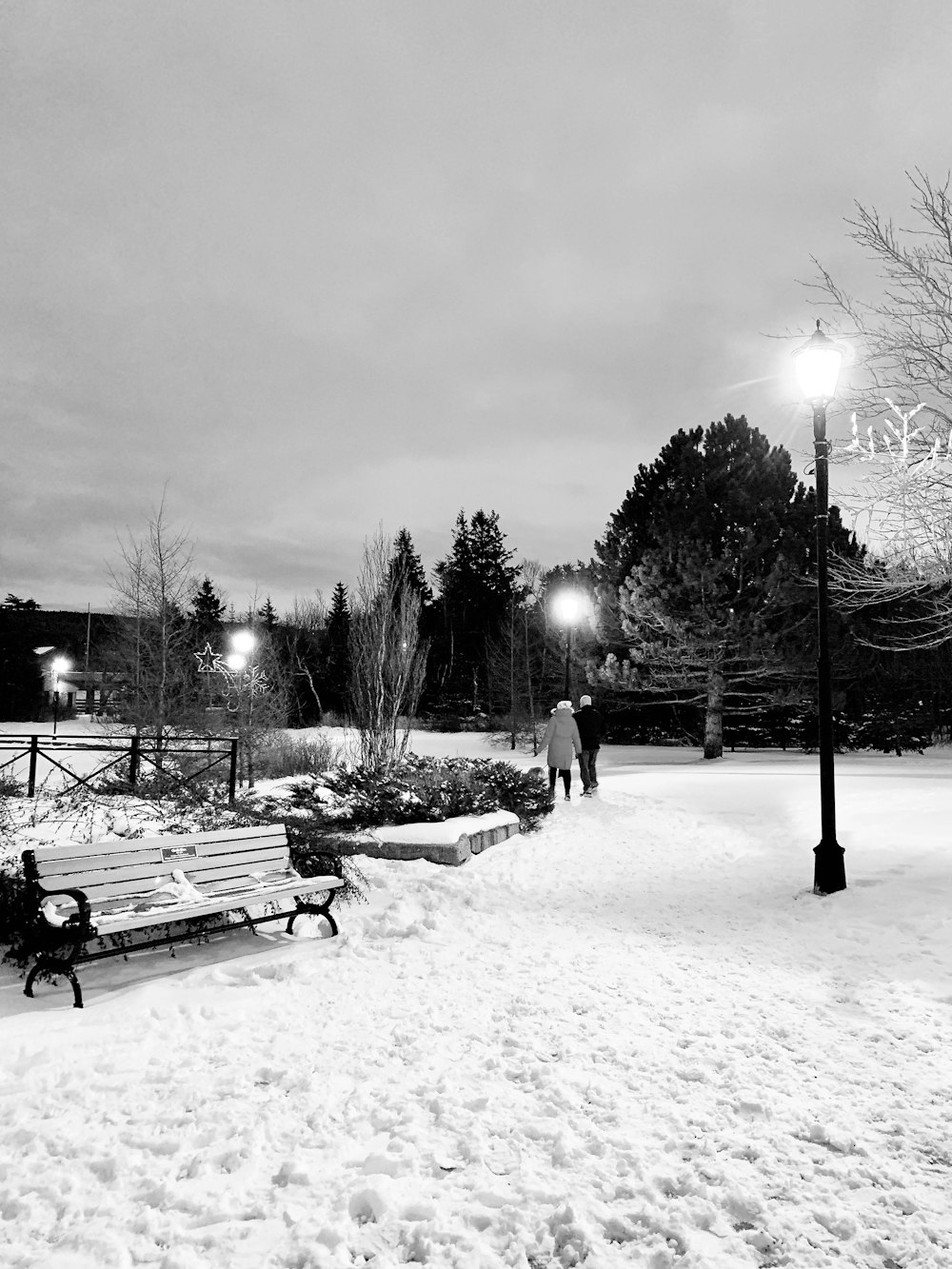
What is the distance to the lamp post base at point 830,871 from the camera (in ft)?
23.6

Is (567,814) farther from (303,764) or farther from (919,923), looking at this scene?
(303,764)

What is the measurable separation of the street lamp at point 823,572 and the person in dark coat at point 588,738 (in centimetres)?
799

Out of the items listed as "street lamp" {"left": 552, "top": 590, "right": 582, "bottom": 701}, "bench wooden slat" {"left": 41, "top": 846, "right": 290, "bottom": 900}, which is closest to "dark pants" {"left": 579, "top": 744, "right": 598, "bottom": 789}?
"street lamp" {"left": 552, "top": 590, "right": 582, "bottom": 701}

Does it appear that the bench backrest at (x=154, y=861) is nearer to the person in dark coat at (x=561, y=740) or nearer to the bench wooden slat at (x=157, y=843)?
the bench wooden slat at (x=157, y=843)

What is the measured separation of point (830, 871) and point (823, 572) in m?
2.81

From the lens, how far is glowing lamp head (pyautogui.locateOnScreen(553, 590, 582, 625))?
1852cm

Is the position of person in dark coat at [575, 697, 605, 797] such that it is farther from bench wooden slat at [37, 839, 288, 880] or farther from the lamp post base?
bench wooden slat at [37, 839, 288, 880]

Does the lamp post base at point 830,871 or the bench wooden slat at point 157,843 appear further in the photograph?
the lamp post base at point 830,871

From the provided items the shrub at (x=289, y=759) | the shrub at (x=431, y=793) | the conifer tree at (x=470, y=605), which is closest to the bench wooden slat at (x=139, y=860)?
the shrub at (x=431, y=793)

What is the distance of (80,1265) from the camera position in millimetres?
2410

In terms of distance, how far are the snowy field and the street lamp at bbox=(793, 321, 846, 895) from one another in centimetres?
40

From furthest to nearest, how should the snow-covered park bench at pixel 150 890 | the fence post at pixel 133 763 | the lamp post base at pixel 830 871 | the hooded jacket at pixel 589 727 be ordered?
the hooded jacket at pixel 589 727 < the fence post at pixel 133 763 < the lamp post base at pixel 830 871 < the snow-covered park bench at pixel 150 890

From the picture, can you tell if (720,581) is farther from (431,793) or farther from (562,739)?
(431,793)

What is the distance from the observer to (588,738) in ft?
52.3
